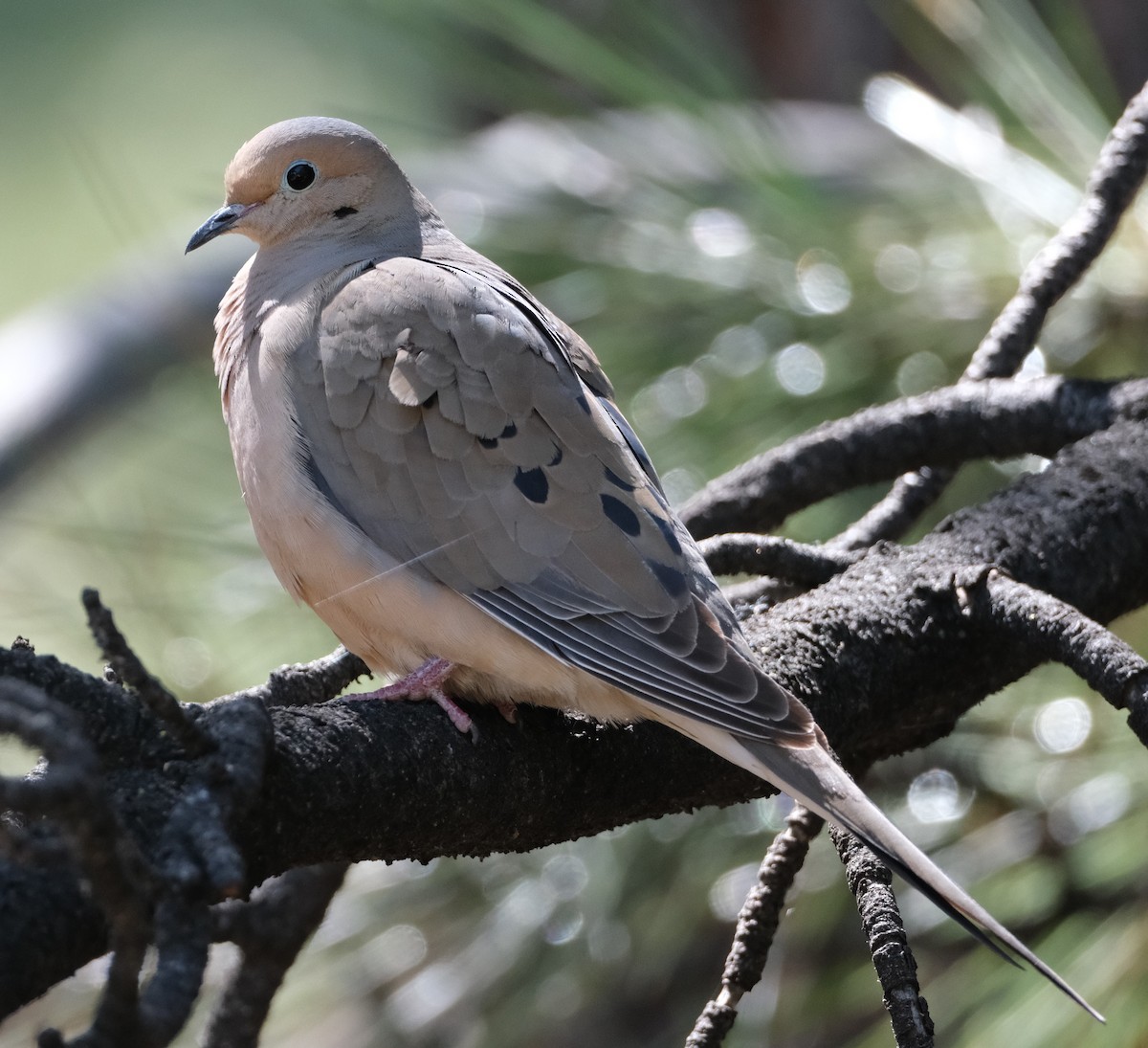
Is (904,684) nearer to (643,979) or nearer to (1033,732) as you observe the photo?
(1033,732)

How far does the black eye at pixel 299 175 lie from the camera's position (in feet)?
7.60

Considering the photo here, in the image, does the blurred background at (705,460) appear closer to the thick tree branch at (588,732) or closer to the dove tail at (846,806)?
the thick tree branch at (588,732)

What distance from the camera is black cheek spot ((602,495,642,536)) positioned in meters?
1.74

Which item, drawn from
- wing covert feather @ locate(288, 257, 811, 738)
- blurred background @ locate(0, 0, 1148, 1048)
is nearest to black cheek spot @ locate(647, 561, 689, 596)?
wing covert feather @ locate(288, 257, 811, 738)

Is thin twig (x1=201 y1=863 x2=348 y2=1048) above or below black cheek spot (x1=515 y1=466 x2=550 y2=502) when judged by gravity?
below

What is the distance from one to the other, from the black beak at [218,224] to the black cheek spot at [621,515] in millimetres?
890

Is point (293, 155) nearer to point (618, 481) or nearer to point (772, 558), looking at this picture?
point (618, 481)

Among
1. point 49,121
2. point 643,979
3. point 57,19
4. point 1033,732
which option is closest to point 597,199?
point 1033,732

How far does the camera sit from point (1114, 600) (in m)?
1.80

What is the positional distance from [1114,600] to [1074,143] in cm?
100

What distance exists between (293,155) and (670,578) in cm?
107

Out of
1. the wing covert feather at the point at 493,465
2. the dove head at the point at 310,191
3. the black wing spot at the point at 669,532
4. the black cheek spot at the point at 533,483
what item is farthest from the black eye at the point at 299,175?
the black wing spot at the point at 669,532

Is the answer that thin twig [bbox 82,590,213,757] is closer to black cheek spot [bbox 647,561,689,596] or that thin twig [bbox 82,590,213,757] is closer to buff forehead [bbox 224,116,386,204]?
black cheek spot [bbox 647,561,689,596]

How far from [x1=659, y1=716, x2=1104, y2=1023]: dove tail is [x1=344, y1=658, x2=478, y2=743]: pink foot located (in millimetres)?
235
